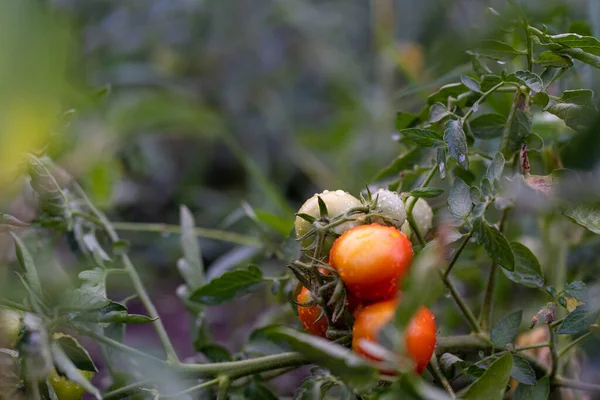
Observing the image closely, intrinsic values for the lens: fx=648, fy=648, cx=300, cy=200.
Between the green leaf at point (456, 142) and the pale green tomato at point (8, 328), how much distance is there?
30 centimetres

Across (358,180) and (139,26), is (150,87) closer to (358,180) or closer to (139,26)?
(139,26)

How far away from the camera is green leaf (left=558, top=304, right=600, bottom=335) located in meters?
0.41

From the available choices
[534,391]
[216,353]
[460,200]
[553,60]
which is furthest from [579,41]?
[216,353]

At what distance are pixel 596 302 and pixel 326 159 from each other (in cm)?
95

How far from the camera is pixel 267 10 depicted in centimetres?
145

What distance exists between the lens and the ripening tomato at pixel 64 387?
44 centimetres

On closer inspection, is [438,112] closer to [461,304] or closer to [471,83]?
[471,83]

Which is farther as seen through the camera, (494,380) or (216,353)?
(216,353)

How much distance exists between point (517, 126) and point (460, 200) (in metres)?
0.08

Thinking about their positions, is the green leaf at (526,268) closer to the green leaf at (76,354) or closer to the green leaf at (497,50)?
the green leaf at (497,50)

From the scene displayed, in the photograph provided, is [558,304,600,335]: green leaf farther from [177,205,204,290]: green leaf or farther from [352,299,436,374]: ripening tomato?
[177,205,204,290]: green leaf

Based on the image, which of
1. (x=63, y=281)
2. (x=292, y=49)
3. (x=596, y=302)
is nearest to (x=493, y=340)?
(x=596, y=302)

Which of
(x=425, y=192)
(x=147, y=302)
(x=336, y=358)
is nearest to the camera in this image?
(x=336, y=358)

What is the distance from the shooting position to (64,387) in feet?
1.47
